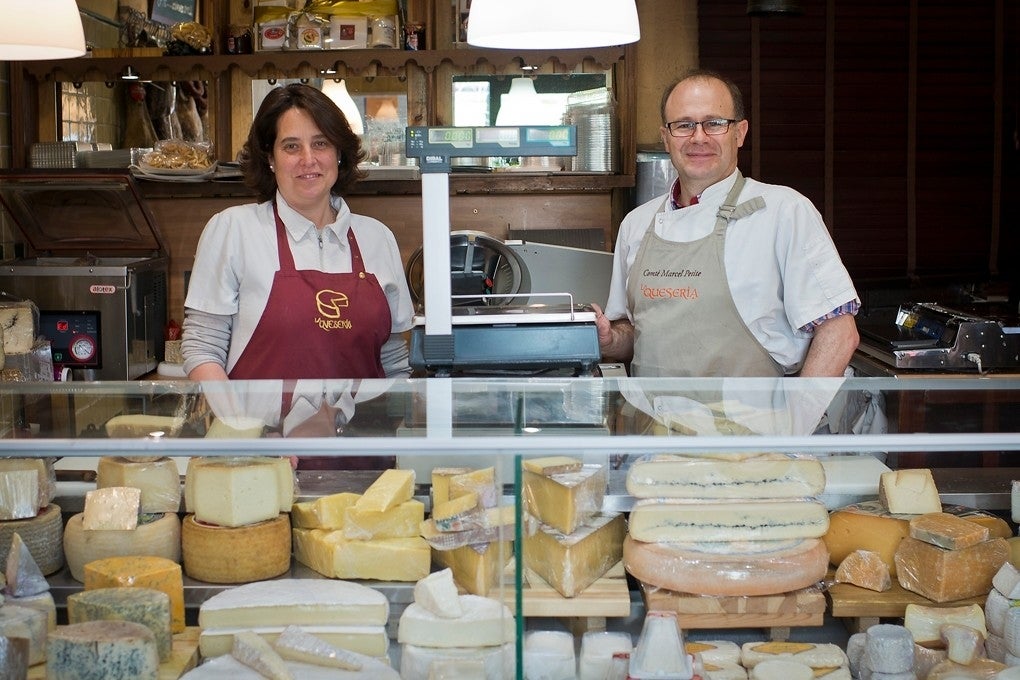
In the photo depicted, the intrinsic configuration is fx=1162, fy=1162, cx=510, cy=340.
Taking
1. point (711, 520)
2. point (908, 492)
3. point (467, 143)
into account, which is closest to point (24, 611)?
point (711, 520)

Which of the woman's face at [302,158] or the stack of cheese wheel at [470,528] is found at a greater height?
the woman's face at [302,158]

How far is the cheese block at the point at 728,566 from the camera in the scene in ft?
5.32

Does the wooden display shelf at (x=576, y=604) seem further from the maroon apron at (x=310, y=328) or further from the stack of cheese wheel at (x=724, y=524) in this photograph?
the maroon apron at (x=310, y=328)

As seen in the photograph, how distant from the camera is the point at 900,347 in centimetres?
394

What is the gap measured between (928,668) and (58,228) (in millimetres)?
4117

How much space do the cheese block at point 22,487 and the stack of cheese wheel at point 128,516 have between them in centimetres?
6

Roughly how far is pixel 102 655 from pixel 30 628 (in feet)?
0.43

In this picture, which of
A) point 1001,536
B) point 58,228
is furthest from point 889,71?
point 1001,536

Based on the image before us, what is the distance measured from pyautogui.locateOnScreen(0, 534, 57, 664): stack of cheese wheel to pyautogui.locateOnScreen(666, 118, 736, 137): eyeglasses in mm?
1653

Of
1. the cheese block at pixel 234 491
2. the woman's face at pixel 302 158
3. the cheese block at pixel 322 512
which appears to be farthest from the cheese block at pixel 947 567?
the woman's face at pixel 302 158

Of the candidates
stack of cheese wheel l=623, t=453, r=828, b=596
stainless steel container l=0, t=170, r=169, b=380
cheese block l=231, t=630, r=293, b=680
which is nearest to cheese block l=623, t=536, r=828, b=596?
stack of cheese wheel l=623, t=453, r=828, b=596

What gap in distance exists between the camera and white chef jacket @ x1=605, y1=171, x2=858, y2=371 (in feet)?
8.41

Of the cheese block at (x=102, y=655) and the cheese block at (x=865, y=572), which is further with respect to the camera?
the cheese block at (x=865, y=572)

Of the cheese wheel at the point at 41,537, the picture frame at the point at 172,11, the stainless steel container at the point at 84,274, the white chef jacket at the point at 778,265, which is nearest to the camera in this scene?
the cheese wheel at the point at 41,537
